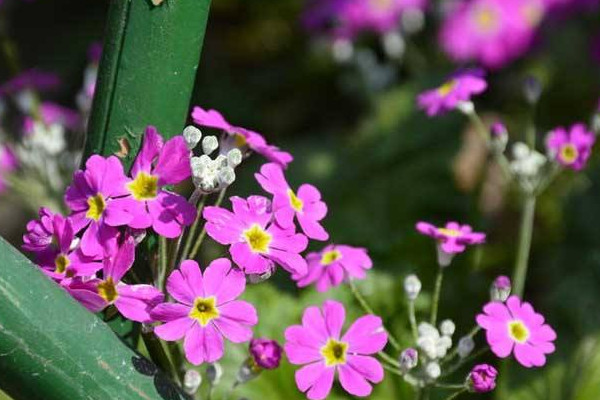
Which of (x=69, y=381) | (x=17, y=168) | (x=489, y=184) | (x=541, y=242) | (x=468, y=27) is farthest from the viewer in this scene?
(x=489, y=184)

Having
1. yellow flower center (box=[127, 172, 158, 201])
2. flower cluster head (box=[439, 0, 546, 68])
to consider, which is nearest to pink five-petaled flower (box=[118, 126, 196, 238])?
yellow flower center (box=[127, 172, 158, 201])

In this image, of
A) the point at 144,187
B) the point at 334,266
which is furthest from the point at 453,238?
the point at 144,187

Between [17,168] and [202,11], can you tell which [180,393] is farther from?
[17,168]

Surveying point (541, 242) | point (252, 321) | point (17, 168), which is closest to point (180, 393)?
point (252, 321)

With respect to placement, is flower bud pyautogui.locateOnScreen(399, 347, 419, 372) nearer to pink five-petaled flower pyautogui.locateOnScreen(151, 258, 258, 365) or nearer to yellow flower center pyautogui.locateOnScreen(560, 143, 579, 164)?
pink five-petaled flower pyautogui.locateOnScreen(151, 258, 258, 365)

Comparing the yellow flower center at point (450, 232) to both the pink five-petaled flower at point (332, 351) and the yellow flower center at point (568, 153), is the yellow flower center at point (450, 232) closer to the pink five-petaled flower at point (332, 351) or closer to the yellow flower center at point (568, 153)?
the pink five-petaled flower at point (332, 351)

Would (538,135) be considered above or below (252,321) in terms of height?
above

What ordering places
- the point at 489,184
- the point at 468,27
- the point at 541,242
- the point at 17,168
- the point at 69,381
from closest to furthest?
1. the point at 69,381
2. the point at 17,168
3. the point at 541,242
4. the point at 468,27
5. the point at 489,184
